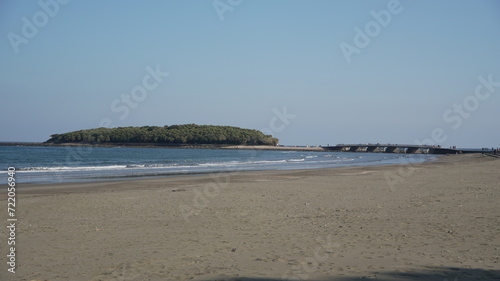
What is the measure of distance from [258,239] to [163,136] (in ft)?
546

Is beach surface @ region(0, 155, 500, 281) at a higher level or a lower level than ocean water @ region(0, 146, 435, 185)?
lower

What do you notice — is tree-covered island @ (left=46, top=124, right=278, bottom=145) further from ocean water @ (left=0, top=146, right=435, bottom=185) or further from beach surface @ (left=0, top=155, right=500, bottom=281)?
beach surface @ (left=0, top=155, right=500, bottom=281)

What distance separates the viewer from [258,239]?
858 centimetres

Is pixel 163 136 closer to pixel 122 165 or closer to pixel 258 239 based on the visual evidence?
pixel 122 165

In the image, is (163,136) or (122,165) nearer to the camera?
(122,165)

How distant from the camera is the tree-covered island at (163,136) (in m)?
169

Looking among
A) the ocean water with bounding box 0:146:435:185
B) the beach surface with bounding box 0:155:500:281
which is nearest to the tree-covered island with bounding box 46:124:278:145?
the ocean water with bounding box 0:146:435:185

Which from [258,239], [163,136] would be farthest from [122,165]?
[163,136]

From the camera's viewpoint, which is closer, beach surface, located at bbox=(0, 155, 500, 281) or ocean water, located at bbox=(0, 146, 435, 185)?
beach surface, located at bbox=(0, 155, 500, 281)

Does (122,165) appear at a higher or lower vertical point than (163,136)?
lower

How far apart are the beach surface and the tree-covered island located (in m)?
159

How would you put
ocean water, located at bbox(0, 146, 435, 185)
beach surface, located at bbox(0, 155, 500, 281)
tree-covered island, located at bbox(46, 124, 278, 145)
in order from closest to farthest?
1. beach surface, located at bbox(0, 155, 500, 281)
2. ocean water, located at bbox(0, 146, 435, 185)
3. tree-covered island, located at bbox(46, 124, 278, 145)

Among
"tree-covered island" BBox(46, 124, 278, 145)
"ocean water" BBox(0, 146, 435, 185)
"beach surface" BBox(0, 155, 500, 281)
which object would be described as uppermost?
"tree-covered island" BBox(46, 124, 278, 145)

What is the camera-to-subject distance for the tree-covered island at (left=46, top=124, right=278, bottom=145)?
554 feet
